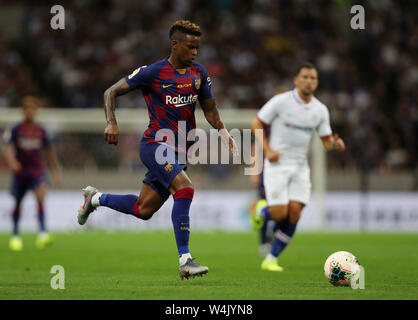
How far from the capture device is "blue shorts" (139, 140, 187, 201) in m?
7.81

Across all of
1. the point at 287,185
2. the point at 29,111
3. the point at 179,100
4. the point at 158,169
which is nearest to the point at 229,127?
the point at 29,111

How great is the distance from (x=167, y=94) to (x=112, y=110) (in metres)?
0.57

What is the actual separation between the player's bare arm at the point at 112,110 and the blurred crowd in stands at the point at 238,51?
14.5 meters

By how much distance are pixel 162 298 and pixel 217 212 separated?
43.1 ft

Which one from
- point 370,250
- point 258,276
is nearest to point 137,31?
point 370,250

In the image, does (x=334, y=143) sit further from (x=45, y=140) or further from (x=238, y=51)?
(x=238, y=51)

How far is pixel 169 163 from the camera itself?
782 centimetres

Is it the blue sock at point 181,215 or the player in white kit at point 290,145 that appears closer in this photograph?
the blue sock at point 181,215

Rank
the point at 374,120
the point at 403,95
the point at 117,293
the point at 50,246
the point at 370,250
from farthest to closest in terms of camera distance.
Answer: the point at 403,95
the point at 374,120
the point at 50,246
the point at 370,250
the point at 117,293

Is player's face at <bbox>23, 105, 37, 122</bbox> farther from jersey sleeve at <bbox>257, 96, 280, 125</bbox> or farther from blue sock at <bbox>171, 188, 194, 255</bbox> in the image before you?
blue sock at <bbox>171, 188, 194, 255</bbox>

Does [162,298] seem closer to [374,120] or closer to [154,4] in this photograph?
[374,120]

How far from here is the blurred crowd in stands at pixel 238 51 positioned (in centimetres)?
2362

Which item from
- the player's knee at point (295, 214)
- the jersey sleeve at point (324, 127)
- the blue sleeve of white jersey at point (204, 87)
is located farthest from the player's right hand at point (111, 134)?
the jersey sleeve at point (324, 127)

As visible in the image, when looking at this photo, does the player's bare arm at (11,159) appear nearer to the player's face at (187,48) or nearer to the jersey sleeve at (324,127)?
the jersey sleeve at (324,127)
